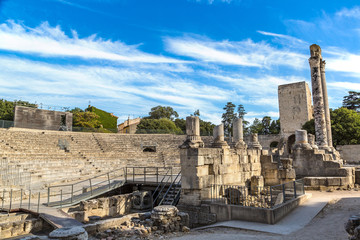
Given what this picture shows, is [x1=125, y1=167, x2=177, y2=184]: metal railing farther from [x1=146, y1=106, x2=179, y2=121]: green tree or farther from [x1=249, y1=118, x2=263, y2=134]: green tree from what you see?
[x1=249, y1=118, x2=263, y2=134]: green tree

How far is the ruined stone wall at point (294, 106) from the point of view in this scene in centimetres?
4534

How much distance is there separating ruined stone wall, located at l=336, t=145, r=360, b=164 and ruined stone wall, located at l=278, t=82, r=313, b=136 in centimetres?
1138

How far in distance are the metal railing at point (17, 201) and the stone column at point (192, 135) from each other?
5924 mm

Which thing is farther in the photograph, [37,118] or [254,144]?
[37,118]

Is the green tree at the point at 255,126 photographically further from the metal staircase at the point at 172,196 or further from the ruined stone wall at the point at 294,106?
the metal staircase at the point at 172,196

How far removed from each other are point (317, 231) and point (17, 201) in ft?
39.8

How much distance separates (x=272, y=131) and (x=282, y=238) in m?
56.2

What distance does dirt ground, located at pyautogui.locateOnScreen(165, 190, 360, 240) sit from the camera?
20.4ft

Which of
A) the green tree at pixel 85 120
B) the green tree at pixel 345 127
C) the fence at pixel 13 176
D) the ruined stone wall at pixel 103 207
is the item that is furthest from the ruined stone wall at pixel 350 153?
the green tree at pixel 85 120

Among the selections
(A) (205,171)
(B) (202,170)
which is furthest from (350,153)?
(B) (202,170)

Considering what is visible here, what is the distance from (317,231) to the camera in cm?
650

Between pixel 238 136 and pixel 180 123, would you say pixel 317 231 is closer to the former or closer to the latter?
pixel 238 136

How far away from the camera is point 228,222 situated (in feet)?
26.4

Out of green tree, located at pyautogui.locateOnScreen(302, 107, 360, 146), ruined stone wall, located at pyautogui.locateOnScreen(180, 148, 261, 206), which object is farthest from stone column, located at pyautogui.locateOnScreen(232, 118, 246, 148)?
green tree, located at pyautogui.locateOnScreen(302, 107, 360, 146)
